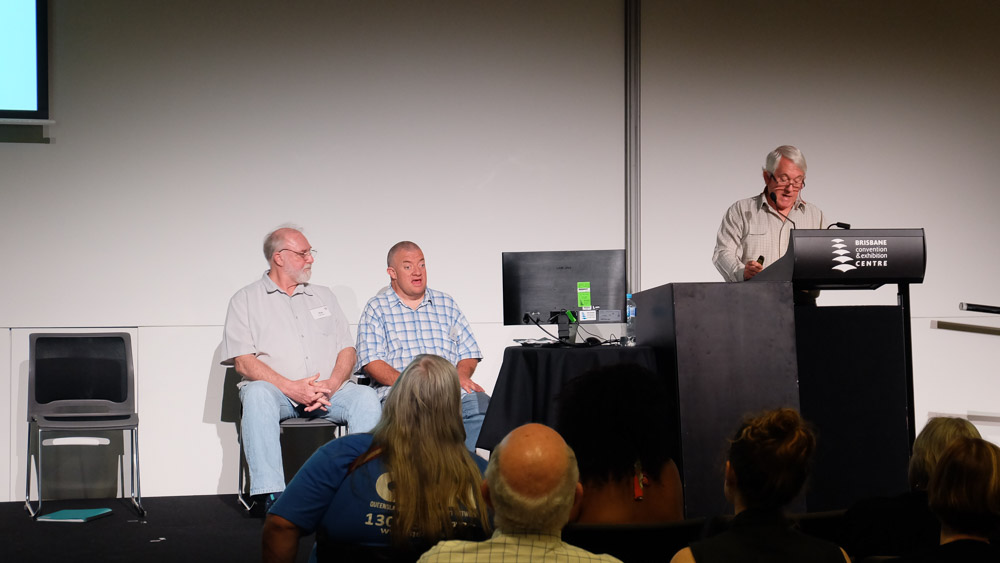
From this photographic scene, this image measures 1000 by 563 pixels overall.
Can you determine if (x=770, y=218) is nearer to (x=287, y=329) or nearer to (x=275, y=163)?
(x=287, y=329)

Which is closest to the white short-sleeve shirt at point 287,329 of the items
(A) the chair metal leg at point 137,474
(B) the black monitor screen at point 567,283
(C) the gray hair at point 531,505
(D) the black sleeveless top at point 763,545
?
(A) the chair metal leg at point 137,474

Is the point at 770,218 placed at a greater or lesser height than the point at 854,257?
greater

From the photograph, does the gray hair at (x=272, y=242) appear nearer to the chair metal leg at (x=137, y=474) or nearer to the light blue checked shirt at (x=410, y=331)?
the light blue checked shirt at (x=410, y=331)

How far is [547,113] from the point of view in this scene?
17.5ft

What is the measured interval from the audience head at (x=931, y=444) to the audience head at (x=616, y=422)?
56cm

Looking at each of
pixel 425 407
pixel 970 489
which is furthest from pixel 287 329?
pixel 970 489

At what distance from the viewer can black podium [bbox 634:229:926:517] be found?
8.97 feet

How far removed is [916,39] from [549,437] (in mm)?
5214

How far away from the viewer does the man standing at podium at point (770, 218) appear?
165 inches

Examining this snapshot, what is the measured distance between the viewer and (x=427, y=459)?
1925mm

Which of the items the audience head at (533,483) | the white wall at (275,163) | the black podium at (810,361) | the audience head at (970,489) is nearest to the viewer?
the audience head at (533,483)

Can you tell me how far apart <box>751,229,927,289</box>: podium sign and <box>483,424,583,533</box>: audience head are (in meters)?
1.59

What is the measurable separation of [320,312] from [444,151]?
1.26 m

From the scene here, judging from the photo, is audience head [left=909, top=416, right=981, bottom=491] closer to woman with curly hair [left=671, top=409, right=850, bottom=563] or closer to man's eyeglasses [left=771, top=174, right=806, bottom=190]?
woman with curly hair [left=671, top=409, right=850, bottom=563]
